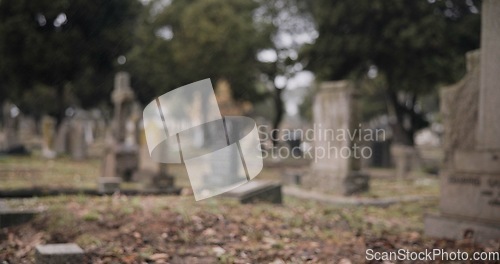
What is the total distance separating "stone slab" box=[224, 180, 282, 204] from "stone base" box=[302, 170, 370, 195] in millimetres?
2637

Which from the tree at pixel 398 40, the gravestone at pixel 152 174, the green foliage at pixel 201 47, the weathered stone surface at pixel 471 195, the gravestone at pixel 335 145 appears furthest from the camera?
the green foliage at pixel 201 47

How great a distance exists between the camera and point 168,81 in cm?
3294

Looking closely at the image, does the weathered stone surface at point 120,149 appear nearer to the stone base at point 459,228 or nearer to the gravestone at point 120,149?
the gravestone at point 120,149

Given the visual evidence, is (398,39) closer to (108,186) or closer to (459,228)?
(108,186)

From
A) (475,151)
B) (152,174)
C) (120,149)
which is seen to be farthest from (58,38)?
(475,151)

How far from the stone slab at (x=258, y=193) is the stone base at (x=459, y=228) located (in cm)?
297

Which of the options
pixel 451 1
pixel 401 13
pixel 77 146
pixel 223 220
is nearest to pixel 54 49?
pixel 77 146

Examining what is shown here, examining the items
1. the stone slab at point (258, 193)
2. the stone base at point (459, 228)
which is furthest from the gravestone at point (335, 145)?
the stone base at point (459, 228)

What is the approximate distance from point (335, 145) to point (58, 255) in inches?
336

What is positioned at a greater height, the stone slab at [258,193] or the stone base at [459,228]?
the stone slab at [258,193]

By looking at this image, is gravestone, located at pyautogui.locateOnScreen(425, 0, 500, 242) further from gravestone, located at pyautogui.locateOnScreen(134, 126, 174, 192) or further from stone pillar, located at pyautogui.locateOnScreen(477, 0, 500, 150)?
gravestone, located at pyautogui.locateOnScreen(134, 126, 174, 192)

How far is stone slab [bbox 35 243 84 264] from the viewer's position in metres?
4.60

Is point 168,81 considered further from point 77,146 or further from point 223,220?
point 223,220

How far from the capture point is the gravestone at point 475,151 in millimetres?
6348
